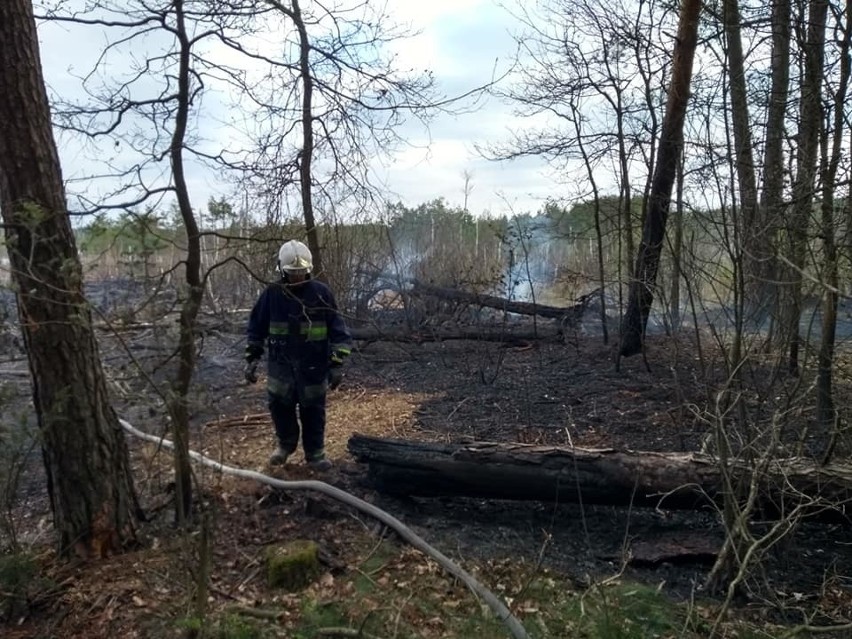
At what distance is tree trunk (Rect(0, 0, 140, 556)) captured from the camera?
349 centimetres

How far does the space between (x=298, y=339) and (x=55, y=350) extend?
1.91m

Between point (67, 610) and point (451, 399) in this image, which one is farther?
point (451, 399)

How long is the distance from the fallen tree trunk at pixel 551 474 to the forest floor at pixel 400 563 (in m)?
0.21

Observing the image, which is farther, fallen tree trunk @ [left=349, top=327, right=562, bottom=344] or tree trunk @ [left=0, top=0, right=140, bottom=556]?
fallen tree trunk @ [left=349, top=327, right=562, bottom=344]

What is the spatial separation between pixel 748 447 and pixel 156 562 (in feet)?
10.6

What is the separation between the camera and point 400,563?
4.06 metres

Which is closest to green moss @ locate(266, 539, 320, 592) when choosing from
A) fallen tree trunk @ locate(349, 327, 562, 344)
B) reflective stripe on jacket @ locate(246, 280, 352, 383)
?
reflective stripe on jacket @ locate(246, 280, 352, 383)

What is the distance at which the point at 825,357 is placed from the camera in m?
4.27

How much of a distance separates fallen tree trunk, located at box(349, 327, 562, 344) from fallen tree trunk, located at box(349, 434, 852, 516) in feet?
21.3

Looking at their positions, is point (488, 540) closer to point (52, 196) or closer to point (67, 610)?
point (67, 610)

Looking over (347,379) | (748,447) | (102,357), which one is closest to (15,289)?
(102,357)

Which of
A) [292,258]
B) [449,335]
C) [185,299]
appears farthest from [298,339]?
[449,335]

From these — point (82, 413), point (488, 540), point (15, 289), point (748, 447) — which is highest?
Answer: point (15, 289)

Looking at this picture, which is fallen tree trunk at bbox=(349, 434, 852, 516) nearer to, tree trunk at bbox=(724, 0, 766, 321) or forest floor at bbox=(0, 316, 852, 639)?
forest floor at bbox=(0, 316, 852, 639)
